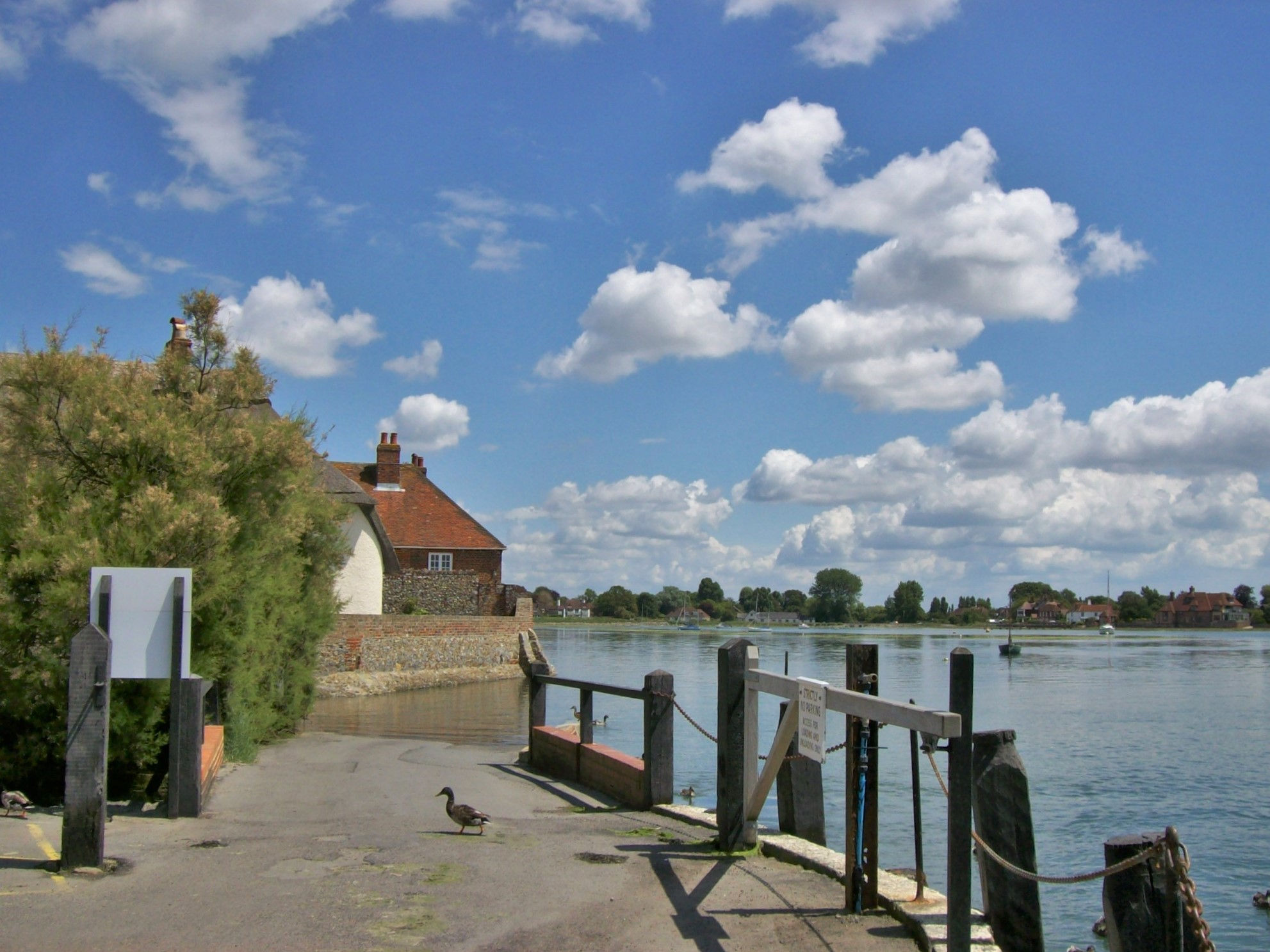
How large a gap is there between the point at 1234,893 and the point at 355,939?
12608mm

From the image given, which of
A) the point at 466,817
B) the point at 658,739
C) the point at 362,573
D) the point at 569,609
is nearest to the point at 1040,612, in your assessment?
the point at 569,609

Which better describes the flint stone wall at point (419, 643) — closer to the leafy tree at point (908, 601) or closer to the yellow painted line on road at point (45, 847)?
the yellow painted line on road at point (45, 847)

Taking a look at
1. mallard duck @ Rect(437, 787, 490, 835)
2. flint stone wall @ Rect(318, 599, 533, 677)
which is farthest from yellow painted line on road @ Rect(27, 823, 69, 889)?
flint stone wall @ Rect(318, 599, 533, 677)

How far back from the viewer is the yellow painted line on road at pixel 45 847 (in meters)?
6.77

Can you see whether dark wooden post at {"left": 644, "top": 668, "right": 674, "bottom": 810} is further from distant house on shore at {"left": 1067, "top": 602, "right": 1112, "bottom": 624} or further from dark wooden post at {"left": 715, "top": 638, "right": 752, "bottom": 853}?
distant house on shore at {"left": 1067, "top": 602, "right": 1112, "bottom": 624}

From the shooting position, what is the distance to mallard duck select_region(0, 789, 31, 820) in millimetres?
8930

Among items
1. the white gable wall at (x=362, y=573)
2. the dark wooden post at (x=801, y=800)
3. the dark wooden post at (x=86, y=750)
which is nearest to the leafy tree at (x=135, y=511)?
the dark wooden post at (x=86, y=750)

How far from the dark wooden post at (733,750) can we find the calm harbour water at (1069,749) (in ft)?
16.6

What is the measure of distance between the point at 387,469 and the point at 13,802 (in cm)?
4047

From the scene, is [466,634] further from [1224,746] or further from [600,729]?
[1224,746]

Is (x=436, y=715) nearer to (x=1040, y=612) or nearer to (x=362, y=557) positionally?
(x=362, y=557)

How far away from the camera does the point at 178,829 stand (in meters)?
8.61

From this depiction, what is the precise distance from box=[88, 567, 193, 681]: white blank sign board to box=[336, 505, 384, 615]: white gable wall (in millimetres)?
26714

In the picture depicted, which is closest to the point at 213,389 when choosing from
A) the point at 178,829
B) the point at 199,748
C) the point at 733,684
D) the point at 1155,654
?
the point at 199,748
